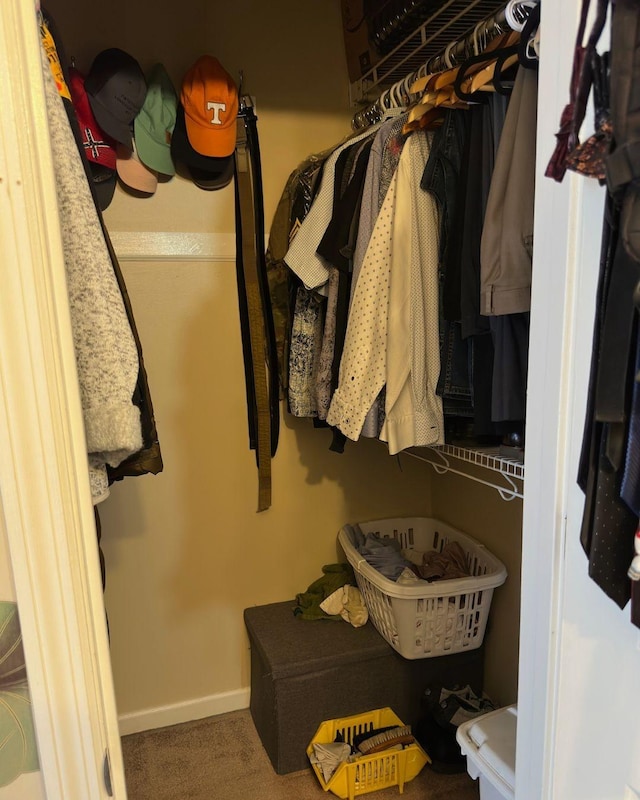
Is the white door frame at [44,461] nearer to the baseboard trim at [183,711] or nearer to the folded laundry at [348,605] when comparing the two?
the folded laundry at [348,605]

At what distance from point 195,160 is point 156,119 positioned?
157 mm

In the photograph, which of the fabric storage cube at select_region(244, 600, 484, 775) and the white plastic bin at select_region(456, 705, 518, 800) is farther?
the fabric storage cube at select_region(244, 600, 484, 775)

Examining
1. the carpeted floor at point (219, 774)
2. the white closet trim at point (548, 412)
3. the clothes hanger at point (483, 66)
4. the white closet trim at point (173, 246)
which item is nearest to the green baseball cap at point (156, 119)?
the white closet trim at point (173, 246)

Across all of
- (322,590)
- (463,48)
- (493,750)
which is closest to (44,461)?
(493,750)

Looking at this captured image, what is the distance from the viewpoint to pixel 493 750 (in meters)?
1.28

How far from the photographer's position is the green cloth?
6.85ft

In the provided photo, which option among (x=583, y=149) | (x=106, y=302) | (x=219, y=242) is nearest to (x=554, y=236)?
(x=583, y=149)

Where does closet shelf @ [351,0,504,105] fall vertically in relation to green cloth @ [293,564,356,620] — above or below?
above

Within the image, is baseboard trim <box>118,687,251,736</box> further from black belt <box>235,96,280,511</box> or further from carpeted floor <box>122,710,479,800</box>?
black belt <box>235,96,280,511</box>

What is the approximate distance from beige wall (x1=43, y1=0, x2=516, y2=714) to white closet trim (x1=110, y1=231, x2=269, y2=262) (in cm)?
2

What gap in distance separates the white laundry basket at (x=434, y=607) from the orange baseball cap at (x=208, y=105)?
1.35 meters

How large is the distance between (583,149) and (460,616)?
1.53 m

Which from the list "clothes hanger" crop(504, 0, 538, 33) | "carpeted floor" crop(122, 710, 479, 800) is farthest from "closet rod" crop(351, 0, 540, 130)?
"carpeted floor" crop(122, 710, 479, 800)

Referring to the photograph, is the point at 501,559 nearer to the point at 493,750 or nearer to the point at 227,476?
the point at 493,750
